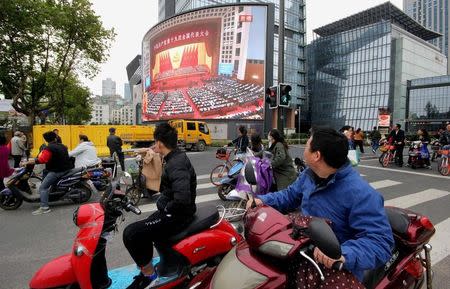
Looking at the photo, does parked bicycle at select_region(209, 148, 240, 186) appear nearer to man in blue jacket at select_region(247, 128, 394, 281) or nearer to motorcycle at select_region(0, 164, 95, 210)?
motorcycle at select_region(0, 164, 95, 210)

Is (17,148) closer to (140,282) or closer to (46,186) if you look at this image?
(46,186)

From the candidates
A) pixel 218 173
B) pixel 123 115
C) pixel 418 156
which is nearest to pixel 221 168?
pixel 218 173

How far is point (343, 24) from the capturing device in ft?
255

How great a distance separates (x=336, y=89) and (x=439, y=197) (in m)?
73.1

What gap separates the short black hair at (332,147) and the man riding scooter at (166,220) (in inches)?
49.4

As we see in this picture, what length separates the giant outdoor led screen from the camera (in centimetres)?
4128

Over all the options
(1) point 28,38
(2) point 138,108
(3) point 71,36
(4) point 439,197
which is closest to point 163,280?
(4) point 439,197

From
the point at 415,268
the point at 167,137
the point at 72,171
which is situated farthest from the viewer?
the point at 72,171

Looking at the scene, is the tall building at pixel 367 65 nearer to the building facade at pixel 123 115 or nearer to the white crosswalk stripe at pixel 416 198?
the white crosswalk stripe at pixel 416 198

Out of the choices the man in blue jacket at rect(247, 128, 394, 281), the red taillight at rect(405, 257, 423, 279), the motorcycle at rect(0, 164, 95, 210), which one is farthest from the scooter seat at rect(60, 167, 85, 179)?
the red taillight at rect(405, 257, 423, 279)

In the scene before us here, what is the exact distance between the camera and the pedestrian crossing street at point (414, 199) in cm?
435

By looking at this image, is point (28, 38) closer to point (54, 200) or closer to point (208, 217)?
point (54, 200)

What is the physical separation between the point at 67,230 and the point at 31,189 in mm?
2192

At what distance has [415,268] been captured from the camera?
8.09 ft
